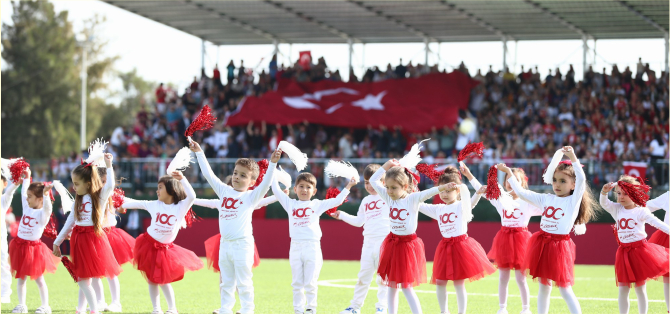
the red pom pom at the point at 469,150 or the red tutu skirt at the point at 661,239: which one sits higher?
the red pom pom at the point at 469,150

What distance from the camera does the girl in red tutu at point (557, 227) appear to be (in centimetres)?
686

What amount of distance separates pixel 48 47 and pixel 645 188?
42995mm

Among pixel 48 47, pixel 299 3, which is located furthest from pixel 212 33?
pixel 48 47

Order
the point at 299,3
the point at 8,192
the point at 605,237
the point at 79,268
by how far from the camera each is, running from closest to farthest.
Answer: the point at 79,268, the point at 8,192, the point at 605,237, the point at 299,3

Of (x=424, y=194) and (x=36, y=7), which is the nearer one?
(x=424, y=194)

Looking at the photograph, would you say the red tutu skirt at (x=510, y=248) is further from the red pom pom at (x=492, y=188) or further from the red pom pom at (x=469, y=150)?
the red pom pom at (x=469, y=150)

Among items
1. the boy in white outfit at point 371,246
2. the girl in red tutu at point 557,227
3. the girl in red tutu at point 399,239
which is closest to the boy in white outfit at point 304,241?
the boy in white outfit at point 371,246

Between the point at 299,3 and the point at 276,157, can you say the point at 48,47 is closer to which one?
the point at 299,3

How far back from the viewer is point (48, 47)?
45.3 meters

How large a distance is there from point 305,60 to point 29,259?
16.7 metres

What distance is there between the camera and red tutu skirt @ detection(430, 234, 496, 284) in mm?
7463

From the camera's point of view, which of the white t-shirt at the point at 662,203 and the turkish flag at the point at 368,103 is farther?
the turkish flag at the point at 368,103

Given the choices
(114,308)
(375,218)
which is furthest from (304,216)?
(114,308)

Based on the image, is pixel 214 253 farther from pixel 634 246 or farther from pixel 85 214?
pixel 634 246
